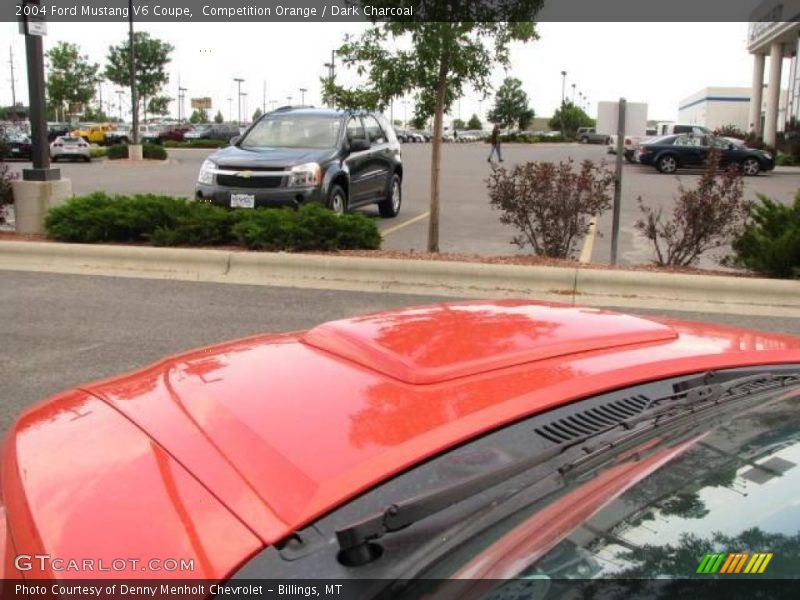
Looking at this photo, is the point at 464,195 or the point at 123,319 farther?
the point at 464,195

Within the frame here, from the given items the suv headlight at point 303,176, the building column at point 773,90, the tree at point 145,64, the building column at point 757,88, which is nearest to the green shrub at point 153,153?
the tree at point 145,64

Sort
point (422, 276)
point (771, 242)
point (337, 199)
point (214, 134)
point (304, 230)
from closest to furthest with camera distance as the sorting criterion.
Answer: point (422, 276), point (771, 242), point (304, 230), point (337, 199), point (214, 134)

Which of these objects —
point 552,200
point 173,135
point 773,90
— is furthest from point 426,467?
point 173,135

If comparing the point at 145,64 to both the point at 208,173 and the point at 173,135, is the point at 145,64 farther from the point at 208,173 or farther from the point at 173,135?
the point at 208,173

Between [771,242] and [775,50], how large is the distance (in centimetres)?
4360

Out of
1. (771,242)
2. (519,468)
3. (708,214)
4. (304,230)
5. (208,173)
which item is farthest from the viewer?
(208,173)

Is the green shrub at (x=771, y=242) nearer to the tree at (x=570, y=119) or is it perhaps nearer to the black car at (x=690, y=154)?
the black car at (x=690, y=154)

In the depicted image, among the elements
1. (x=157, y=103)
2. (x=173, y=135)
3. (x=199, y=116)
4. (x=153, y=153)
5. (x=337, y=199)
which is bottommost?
(x=337, y=199)

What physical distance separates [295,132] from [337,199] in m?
1.36

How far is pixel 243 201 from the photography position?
1066 centimetres

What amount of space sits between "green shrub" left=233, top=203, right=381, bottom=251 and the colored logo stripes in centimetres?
791

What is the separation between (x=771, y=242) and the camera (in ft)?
26.8

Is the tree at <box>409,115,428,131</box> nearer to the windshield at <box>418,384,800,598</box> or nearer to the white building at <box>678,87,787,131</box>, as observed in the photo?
the windshield at <box>418,384,800,598</box>

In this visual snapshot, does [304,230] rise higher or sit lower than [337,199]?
lower
